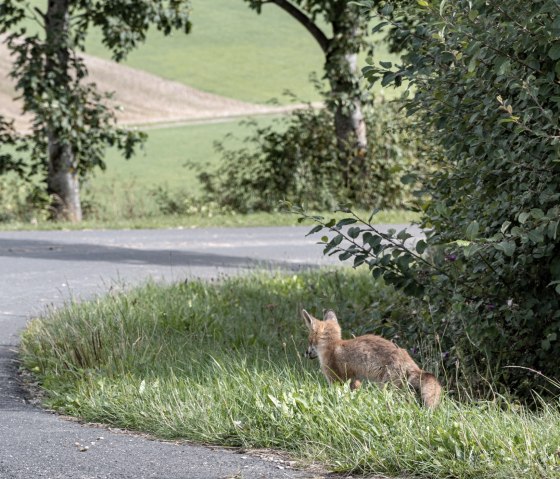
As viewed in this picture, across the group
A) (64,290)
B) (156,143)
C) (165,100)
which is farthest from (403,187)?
(165,100)

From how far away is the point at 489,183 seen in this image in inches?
275

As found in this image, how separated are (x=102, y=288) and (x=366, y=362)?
585 cm

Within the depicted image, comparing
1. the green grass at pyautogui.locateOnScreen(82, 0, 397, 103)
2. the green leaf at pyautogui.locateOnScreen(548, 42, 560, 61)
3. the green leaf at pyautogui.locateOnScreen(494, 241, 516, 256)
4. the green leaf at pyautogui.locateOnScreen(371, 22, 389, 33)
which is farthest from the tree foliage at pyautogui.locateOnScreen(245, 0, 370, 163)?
the green grass at pyautogui.locateOnScreen(82, 0, 397, 103)

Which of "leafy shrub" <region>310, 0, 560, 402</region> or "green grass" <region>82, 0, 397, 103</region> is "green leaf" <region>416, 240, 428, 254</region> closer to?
"leafy shrub" <region>310, 0, 560, 402</region>

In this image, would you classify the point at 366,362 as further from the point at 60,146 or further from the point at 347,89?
the point at 347,89

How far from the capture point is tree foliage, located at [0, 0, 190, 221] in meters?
18.6

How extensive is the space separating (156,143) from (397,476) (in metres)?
42.3

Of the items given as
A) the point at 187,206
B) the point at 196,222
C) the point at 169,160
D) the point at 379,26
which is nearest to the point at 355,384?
the point at 379,26

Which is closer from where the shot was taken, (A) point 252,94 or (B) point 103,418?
(B) point 103,418

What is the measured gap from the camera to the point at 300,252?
600 inches

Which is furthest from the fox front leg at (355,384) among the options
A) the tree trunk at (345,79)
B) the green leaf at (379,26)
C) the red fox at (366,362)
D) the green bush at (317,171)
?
the tree trunk at (345,79)

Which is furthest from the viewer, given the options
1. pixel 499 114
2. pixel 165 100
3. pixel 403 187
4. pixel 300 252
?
pixel 165 100

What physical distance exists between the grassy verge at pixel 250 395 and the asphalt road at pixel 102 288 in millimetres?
229

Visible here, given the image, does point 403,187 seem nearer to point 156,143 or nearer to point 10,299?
point 10,299
